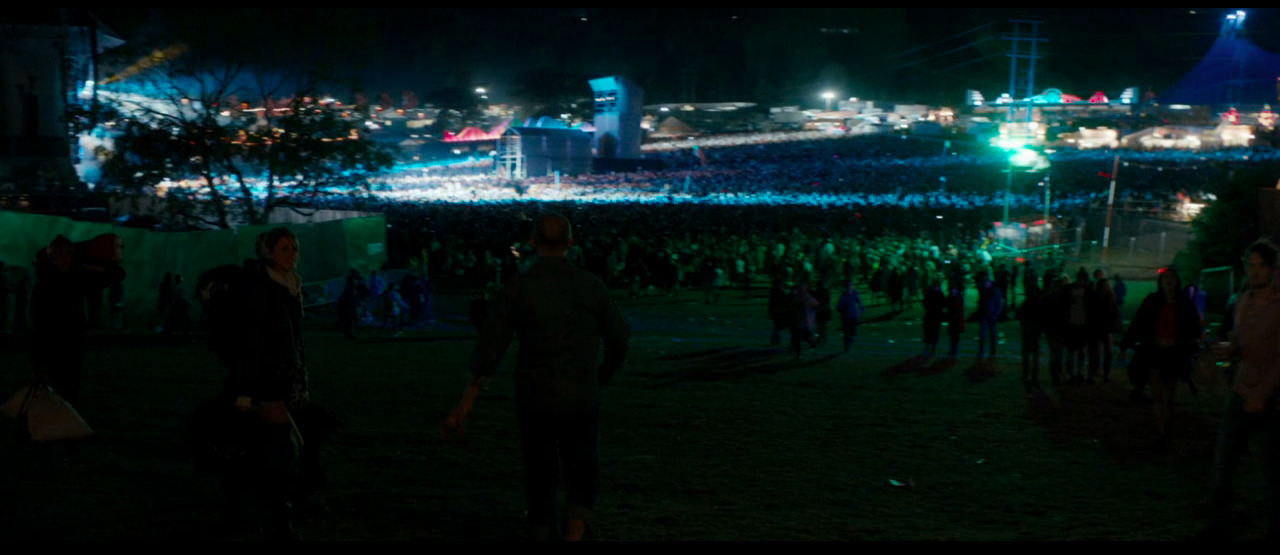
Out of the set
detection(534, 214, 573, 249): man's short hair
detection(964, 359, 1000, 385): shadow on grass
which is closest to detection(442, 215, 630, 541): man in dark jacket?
detection(534, 214, 573, 249): man's short hair

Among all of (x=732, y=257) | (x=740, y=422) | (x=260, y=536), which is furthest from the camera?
(x=732, y=257)

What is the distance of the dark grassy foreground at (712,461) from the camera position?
5262mm

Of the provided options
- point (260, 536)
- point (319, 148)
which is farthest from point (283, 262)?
point (319, 148)

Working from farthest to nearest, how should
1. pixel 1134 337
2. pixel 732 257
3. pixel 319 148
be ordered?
1. pixel 732 257
2. pixel 319 148
3. pixel 1134 337

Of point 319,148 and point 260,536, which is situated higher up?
point 319,148

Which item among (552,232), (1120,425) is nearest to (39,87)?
(1120,425)

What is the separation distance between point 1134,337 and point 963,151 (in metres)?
62.4

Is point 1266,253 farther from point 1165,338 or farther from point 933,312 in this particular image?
point 933,312

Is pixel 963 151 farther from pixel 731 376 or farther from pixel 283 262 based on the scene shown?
pixel 283 262

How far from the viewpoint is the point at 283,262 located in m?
4.48

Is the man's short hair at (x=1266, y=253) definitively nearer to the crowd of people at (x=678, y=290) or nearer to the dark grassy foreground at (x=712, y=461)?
the crowd of people at (x=678, y=290)

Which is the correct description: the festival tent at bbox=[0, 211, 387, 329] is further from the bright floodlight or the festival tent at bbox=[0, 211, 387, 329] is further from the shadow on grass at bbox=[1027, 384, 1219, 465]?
the bright floodlight

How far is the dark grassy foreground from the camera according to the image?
17.3 ft

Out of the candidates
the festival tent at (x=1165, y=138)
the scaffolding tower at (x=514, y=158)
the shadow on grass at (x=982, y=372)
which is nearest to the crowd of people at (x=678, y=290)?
the shadow on grass at (x=982, y=372)
